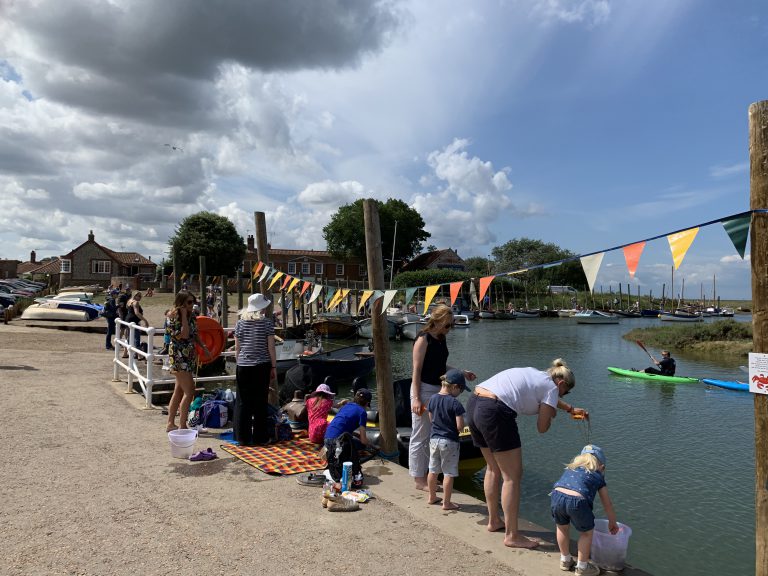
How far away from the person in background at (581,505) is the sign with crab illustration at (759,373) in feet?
3.91

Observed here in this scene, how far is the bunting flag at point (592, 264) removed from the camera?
5812mm

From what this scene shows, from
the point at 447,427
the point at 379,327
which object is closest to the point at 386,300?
the point at 379,327

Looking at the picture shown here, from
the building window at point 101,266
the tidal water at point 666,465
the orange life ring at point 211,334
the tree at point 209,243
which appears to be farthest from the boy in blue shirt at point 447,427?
the building window at point 101,266

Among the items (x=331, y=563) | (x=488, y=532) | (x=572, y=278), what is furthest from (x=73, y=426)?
(x=572, y=278)

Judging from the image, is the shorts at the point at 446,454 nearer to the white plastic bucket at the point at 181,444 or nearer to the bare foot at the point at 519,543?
the bare foot at the point at 519,543

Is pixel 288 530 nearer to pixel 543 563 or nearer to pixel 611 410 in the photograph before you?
pixel 543 563

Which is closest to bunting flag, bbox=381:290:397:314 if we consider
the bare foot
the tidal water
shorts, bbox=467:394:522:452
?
shorts, bbox=467:394:522:452

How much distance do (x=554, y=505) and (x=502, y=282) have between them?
7242 centimetres

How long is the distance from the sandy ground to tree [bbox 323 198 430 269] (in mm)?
65408

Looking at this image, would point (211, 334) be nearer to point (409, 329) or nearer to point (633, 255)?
point (633, 255)

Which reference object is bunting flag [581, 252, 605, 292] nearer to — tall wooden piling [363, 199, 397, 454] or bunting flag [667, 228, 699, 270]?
bunting flag [667, 228, 699, 270]

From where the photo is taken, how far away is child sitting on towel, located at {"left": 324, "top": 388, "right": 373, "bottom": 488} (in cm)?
562

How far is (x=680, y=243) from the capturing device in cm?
498

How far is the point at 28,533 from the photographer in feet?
13.8
